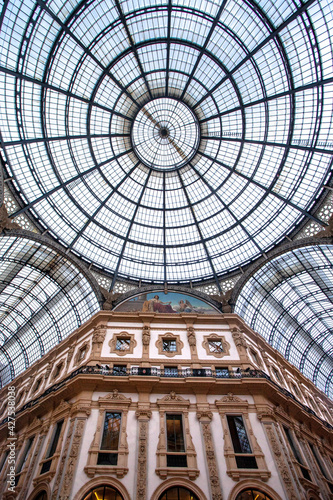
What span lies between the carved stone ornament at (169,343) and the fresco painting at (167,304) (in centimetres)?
556

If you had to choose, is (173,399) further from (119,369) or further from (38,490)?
(38,490)

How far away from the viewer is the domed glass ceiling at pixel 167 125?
2531cm

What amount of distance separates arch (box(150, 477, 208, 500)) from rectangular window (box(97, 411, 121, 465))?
121 inches

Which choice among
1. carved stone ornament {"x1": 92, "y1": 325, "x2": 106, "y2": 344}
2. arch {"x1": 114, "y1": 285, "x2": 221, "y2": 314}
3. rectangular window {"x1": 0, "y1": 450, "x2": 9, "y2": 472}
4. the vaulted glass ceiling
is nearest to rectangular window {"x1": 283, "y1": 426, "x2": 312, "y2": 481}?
arch {"x1": 114, "y1": 285, "x2": 221, "y2": 314}

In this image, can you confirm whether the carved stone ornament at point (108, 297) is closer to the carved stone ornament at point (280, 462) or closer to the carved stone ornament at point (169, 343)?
the carved stone ornament at point (169, 343)

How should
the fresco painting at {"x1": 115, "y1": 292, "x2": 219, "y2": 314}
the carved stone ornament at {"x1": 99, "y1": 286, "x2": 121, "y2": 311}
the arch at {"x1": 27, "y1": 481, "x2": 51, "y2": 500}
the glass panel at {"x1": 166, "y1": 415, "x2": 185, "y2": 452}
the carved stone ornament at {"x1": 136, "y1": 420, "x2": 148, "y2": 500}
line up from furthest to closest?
the carved stone ornament at {"x1": 99, "y1": 286, "x2": 121, "y2": 311} < the fresco painting at {"x1": 115, "y1": 292, "x2": 219, "y2": 314} < the glass panel at {"x1": 166, "y1": 415, "x2": 185, "y2": 452} < the arch at {"x1": 27, "y1": 481, "x2": 51, "y2": 500} < the carved stone ornament at {"x1": 136, "y1": 420, "x2": 148, "y2": 500}

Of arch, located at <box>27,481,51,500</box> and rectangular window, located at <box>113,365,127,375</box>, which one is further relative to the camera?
rectangular window, located at <box>113,365,127,375</box>

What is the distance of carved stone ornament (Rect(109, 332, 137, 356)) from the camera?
2612 cm

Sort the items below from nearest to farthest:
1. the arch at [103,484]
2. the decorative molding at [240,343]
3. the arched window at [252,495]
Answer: the arch at [103,484] < the arched window at [252,495] < the decorative molding at [240,343]

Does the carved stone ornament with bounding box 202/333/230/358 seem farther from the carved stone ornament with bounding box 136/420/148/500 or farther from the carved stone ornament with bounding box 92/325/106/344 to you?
the carved stone ornament with bounding box 92/325/106/344

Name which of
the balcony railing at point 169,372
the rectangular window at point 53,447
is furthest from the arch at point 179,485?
the rectangular window at point 53,447

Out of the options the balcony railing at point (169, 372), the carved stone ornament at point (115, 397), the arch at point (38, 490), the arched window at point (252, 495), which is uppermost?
the balcony railing at point (169, 372)

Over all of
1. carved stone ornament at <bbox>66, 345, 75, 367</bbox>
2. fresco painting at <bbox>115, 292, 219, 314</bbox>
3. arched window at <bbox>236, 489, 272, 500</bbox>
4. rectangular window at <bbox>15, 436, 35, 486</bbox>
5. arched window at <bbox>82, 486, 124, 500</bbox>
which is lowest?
arched window at <bbox>236, 489, 272, 500</bbox>

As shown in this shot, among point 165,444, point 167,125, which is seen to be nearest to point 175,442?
point 165,444
